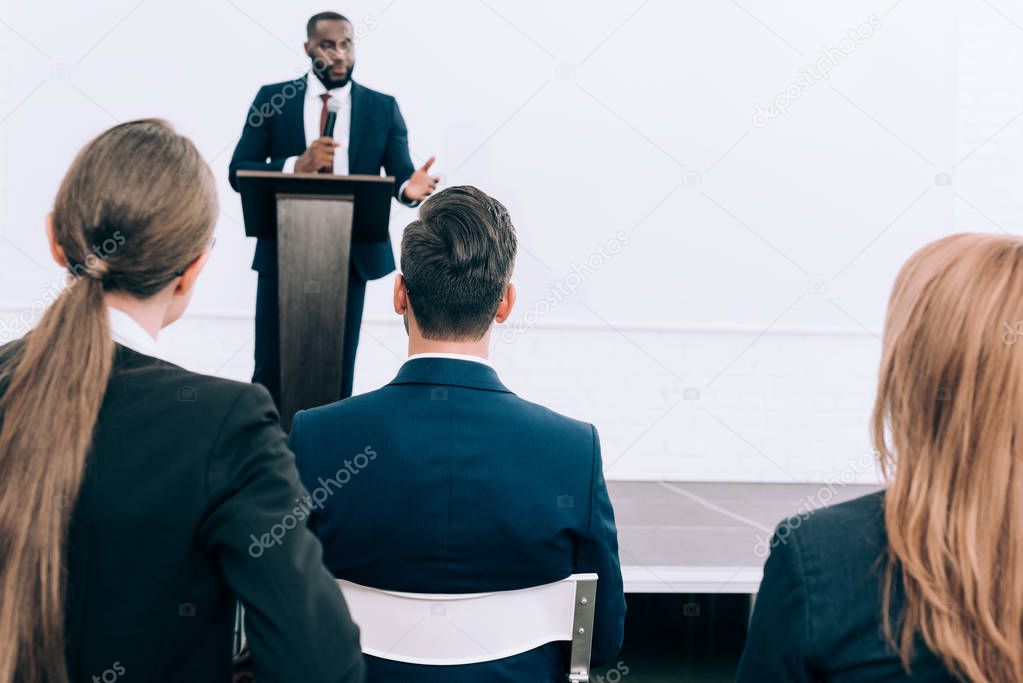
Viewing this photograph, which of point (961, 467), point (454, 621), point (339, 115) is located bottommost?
point (454, 621)

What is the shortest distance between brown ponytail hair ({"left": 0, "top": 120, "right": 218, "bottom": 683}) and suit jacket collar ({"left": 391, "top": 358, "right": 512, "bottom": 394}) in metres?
0.40

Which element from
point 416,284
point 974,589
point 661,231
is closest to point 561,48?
point 661,231

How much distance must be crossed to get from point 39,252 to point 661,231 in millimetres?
2955

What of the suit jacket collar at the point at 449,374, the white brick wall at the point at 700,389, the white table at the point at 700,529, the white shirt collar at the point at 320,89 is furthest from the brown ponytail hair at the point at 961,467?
the white brick wall at the point at 700,389

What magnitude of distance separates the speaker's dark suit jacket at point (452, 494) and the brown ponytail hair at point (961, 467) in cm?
51

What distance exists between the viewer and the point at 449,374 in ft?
4.19

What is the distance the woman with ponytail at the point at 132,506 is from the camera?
2.67ft

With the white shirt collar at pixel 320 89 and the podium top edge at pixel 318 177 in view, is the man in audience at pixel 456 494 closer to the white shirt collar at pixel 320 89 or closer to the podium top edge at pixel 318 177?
the podium top edge at pixel 318 177

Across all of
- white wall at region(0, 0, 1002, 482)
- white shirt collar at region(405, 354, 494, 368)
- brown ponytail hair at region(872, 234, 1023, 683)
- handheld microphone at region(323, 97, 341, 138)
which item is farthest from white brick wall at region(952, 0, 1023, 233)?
brown ponytail hair at region(872, 234, 1023, 683)

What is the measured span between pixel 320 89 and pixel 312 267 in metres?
0.97

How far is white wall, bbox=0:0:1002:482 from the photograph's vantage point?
446cm

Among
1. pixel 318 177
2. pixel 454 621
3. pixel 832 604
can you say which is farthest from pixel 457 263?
pixel 318 177

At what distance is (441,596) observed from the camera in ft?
3.92

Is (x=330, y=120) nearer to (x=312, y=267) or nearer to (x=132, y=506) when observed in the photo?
(x=312, y=267)
